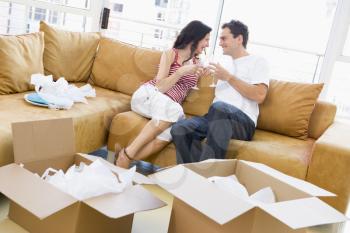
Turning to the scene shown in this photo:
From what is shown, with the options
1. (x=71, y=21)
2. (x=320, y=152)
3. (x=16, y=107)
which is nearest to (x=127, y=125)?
(x=16, y=107)

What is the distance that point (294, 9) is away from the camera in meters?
3.57

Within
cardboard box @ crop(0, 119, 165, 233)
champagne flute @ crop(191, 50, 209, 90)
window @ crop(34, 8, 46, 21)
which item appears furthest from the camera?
window @ crop(34, 8, 46, 21)

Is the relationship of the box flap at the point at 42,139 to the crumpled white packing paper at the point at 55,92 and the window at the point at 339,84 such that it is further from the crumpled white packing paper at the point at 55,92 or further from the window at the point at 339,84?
the window at the point at 339,84

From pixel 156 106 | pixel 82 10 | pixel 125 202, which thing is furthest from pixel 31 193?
pixel 82 10

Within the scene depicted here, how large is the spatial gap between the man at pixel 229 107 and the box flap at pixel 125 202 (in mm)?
944

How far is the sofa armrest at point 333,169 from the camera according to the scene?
2119 mm

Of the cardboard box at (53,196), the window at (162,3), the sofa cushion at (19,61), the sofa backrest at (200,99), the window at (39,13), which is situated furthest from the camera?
the window at (162,3)

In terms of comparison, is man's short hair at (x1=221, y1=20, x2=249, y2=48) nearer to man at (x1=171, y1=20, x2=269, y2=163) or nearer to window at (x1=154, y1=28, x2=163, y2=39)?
man at (x1=171, y1=20, x2=269, y2=163)

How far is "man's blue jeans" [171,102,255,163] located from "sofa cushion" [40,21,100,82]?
1053mm

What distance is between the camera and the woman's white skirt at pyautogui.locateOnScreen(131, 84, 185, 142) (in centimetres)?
250

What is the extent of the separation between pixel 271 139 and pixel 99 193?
5.07 ft

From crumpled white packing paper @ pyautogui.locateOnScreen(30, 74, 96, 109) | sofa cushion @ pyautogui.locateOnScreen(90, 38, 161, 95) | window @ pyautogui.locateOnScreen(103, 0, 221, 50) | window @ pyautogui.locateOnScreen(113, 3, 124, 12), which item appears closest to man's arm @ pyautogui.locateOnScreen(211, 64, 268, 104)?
sofa cushion @ pyautogui.locateOnScreen(90, 38, 161, 95)

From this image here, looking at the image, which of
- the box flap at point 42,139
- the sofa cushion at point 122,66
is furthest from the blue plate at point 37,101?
the sofa cushion at point 122,66

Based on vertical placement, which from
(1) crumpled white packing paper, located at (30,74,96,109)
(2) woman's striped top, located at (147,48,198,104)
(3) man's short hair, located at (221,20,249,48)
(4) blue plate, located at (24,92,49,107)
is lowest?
(4) blue plate, located at (24,92,49,107)
